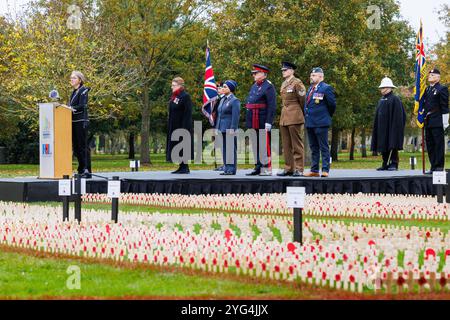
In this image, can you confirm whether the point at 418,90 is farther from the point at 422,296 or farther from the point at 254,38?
the point at 254,38

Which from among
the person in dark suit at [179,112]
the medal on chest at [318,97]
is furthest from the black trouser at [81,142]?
the medal on chest at [318,97]

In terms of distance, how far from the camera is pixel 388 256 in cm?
832

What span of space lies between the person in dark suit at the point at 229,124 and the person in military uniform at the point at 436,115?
4068 millimetres

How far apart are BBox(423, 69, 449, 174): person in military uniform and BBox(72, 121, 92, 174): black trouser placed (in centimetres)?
721

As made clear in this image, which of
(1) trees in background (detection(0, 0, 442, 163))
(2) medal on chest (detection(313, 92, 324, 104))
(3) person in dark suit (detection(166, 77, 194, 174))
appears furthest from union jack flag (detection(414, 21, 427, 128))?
(1) trees in background (detection(0, 0, 442, 163))

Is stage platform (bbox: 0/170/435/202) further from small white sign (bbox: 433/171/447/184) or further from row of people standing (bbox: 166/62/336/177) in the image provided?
small white sign (bbox: 433/171/447/184)

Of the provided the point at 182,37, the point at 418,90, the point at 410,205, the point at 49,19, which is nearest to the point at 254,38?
the point at 182,37

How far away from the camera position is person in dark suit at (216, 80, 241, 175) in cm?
1878

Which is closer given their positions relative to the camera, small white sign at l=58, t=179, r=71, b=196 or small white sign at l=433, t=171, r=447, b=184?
small white sign at l=58, t=179, r=71, b=196

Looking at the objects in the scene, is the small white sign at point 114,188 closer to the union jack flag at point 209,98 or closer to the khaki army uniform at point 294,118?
the khaki army uniform at point 294,118

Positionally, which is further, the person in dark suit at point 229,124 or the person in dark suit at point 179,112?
the person in dark suit at point 179,112

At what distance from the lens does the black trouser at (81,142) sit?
17.8 m

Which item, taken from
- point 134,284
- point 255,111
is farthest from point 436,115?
point 134,284

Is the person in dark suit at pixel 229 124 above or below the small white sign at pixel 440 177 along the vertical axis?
above
